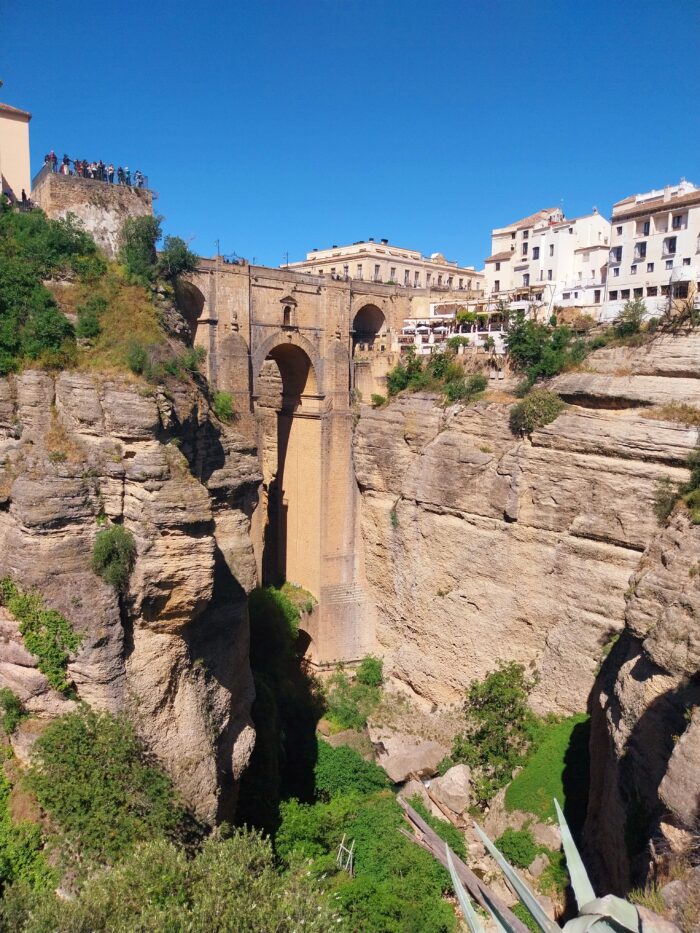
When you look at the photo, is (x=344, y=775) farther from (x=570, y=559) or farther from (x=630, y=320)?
(x=630, y=320)

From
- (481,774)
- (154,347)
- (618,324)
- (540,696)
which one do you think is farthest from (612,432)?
(154,347)

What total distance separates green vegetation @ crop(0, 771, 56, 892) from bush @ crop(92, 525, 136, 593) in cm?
311

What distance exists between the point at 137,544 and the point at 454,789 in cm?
1173

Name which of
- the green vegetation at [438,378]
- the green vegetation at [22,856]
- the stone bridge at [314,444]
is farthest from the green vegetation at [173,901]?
the green vegetation at [438,378]

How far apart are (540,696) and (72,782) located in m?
12.4

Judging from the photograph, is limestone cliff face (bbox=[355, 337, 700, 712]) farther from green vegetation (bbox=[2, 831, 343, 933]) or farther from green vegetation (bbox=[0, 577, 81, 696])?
green vegetation (bbox=[0, 577, 81, 696])

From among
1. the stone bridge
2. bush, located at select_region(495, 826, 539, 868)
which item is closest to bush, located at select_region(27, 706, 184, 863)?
bush, located at select_region(495, 826, 539, 868)

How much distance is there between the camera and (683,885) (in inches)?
260

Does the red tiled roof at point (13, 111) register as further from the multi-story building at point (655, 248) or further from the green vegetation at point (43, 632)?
the multi-story building at point (655, 248)

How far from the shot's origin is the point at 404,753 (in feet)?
61.9

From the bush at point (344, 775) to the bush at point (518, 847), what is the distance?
4035 mm

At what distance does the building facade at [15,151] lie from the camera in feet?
49.5

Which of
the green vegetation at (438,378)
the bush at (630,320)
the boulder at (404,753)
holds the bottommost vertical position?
the boulder at (404,753)

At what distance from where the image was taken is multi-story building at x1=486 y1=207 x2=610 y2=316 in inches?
1005
